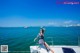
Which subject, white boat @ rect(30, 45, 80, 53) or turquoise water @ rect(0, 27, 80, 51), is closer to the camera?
white boat @ rect(30, 45, 80, 53)

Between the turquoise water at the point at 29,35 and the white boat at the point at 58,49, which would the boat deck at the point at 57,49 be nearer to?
the white boat at the point at 58,49

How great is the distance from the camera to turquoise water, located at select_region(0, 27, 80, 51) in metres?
6.57

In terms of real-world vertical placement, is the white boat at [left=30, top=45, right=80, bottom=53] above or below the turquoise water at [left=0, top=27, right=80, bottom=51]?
below

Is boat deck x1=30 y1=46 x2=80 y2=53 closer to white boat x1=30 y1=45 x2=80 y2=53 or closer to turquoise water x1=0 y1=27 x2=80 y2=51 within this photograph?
white boat x1=30 y1=45 x2=80 y2=53

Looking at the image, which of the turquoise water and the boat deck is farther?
the turquoise water

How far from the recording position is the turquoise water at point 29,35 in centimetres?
657

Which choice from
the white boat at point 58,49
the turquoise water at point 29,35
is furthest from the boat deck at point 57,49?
the turquoise water at point 29,35

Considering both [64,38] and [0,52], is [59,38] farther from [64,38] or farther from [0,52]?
[0,52]

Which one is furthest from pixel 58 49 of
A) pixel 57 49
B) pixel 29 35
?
pixel 29 35

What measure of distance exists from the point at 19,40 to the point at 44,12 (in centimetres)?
134

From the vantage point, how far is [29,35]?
23.9 ft

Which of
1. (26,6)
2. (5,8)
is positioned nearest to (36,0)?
(26,6)

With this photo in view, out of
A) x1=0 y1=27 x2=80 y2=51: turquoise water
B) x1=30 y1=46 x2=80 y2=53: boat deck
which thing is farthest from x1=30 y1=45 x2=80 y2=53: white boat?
x1=0 y1=27 x2=80 y2=51: turquoise water

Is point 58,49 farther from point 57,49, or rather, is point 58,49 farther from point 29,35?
point 29,35
